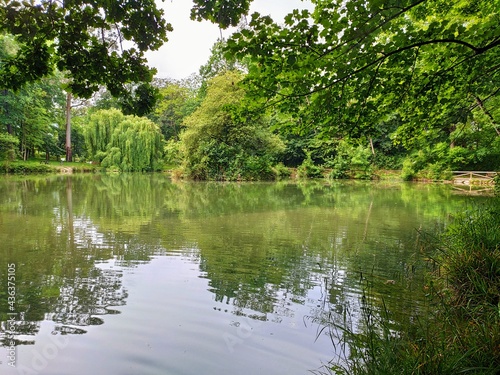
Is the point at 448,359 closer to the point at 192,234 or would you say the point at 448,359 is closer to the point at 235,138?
the point at 192,234

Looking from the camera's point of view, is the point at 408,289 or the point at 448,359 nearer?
the point at 448,359

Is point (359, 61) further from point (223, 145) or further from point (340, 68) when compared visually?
point (223, 145)

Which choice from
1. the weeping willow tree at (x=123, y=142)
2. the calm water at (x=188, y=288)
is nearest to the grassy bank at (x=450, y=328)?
the calm water at (x=188, y=288)

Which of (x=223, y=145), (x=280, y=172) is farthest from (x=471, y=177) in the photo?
(x=223, y=145)

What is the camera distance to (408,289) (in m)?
3.99

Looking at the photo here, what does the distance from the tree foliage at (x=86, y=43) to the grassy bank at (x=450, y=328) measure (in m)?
3.12

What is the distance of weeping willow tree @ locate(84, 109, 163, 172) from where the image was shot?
3409 cm

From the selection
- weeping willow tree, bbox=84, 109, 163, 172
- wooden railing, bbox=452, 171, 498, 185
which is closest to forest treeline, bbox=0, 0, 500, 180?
wooden railing, bbox=452, 171, 498, 185

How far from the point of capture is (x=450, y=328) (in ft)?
8.38

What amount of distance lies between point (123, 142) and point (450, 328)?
1395 inches

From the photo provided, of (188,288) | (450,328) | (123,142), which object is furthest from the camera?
(123,142)

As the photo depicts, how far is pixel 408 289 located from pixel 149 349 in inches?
117

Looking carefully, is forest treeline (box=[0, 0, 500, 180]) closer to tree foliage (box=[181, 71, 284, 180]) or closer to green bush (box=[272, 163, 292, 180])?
tree foliage (box=[181, 71, 284, 180])

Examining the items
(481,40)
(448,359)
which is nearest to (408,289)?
(448,359)
